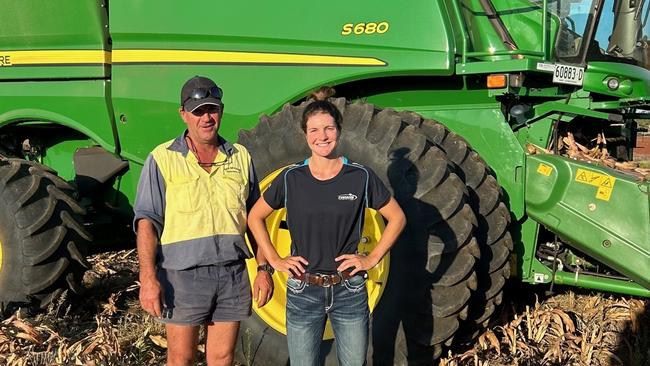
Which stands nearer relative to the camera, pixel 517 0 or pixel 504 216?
pixel 504 216

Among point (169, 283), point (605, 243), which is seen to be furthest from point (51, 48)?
point (605, 243)

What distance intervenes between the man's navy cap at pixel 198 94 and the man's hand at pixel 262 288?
2.65ft

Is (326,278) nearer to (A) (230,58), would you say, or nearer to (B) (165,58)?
(A) (230,58)

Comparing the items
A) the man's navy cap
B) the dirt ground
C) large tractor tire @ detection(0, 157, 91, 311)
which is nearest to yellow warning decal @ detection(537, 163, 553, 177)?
the dirt ground

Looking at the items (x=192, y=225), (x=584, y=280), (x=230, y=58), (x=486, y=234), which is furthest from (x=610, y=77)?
(x=192, y=225)

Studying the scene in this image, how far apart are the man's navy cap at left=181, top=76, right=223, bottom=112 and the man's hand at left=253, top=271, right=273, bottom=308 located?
2.65 feet

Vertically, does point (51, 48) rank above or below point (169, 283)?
above

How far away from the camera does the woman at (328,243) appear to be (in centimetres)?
302

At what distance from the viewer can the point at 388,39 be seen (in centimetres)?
461

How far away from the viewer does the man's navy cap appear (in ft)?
10.1

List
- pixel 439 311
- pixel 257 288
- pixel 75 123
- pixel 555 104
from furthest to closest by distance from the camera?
1. pixel 75 123
2. pixel 555 104
3. pixel 439 311
4. pixel 257 288

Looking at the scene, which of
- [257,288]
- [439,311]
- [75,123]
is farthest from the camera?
[75,123]

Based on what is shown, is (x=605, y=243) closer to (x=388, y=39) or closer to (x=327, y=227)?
(x=388, y=39)

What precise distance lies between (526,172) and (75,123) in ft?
11.6
